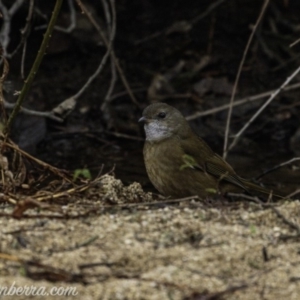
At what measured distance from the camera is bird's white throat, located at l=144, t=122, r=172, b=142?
7852 mm

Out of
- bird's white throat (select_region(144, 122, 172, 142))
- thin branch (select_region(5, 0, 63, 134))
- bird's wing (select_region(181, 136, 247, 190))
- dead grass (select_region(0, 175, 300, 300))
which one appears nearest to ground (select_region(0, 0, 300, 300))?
dead grass (select_region(0, 175, 300, 300))

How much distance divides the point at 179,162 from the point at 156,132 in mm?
481

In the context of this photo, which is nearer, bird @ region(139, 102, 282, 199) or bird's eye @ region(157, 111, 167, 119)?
bird @ region(139, 102, 282, 199)

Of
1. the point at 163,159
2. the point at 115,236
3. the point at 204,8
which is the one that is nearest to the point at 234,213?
the point at 115,236

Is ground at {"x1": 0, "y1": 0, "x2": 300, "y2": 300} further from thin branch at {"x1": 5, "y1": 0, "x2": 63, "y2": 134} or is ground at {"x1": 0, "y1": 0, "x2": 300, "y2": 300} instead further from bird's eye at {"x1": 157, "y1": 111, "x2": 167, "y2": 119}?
bird's eye at {"x1": 157, "y1": 111, "x2": 167, "y2": 119}

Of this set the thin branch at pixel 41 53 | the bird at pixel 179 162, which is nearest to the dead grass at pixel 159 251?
the thin branch at pixel 41 53

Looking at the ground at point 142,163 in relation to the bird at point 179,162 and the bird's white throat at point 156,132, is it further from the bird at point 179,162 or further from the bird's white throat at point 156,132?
the bird's white throat at point 156,132

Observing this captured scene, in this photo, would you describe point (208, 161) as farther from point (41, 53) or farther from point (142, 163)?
point (142, 163)

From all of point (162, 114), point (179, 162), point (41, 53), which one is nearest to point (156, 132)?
point (162, 114)

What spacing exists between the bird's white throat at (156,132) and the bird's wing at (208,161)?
17 centimetres

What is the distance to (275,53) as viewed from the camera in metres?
11.9

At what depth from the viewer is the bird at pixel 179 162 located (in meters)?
7.48

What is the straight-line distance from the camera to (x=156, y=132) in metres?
7.94

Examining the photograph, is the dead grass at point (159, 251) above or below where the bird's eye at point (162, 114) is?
below
